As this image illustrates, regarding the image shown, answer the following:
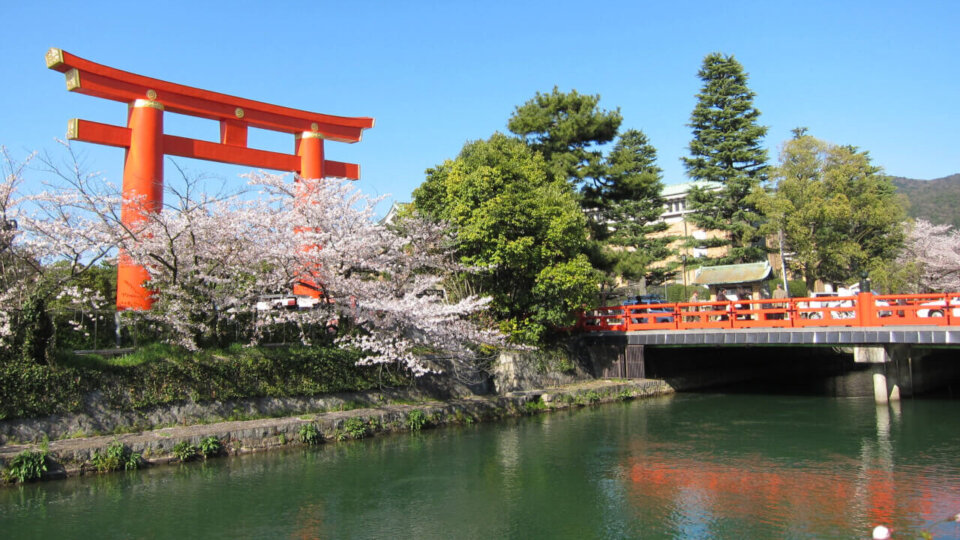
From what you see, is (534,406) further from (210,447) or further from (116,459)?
(116,459)

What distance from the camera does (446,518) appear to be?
10047 millimetres

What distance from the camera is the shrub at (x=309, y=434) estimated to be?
15.1 meters

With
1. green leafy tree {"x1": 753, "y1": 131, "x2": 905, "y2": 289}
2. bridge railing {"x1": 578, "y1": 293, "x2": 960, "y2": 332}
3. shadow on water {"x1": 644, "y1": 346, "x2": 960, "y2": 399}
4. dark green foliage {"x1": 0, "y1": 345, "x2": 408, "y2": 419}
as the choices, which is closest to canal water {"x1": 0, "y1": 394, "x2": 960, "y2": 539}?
dark green foliage {"x1": 0, "y1": 345, "x2": 408, "y2": 419}

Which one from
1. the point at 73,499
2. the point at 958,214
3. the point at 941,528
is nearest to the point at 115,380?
the point at 73,499

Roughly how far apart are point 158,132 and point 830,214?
25164mm

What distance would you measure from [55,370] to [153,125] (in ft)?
30.5

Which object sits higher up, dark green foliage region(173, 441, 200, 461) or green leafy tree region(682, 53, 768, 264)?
green leafy tree region(682, 53, 768, 264)

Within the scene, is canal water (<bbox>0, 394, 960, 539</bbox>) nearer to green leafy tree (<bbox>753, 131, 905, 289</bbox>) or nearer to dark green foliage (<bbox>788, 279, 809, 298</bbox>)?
green leafy tree (<bbox>753, 131, 905, 289</bbox>)

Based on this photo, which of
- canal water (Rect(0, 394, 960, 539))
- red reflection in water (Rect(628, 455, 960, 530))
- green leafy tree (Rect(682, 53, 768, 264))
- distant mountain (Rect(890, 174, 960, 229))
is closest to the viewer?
canal water (Rect(0, 394, 960, 539))

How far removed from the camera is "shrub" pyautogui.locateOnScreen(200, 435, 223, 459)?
1367 cm

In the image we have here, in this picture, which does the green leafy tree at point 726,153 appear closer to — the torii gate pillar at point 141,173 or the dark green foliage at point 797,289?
the dark green foliage at point 797,289

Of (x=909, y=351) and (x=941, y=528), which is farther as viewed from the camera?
(x=909, y=351)

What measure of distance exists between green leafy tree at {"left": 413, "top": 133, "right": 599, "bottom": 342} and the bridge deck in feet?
8.81

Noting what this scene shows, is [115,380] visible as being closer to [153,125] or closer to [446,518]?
[446,518]
